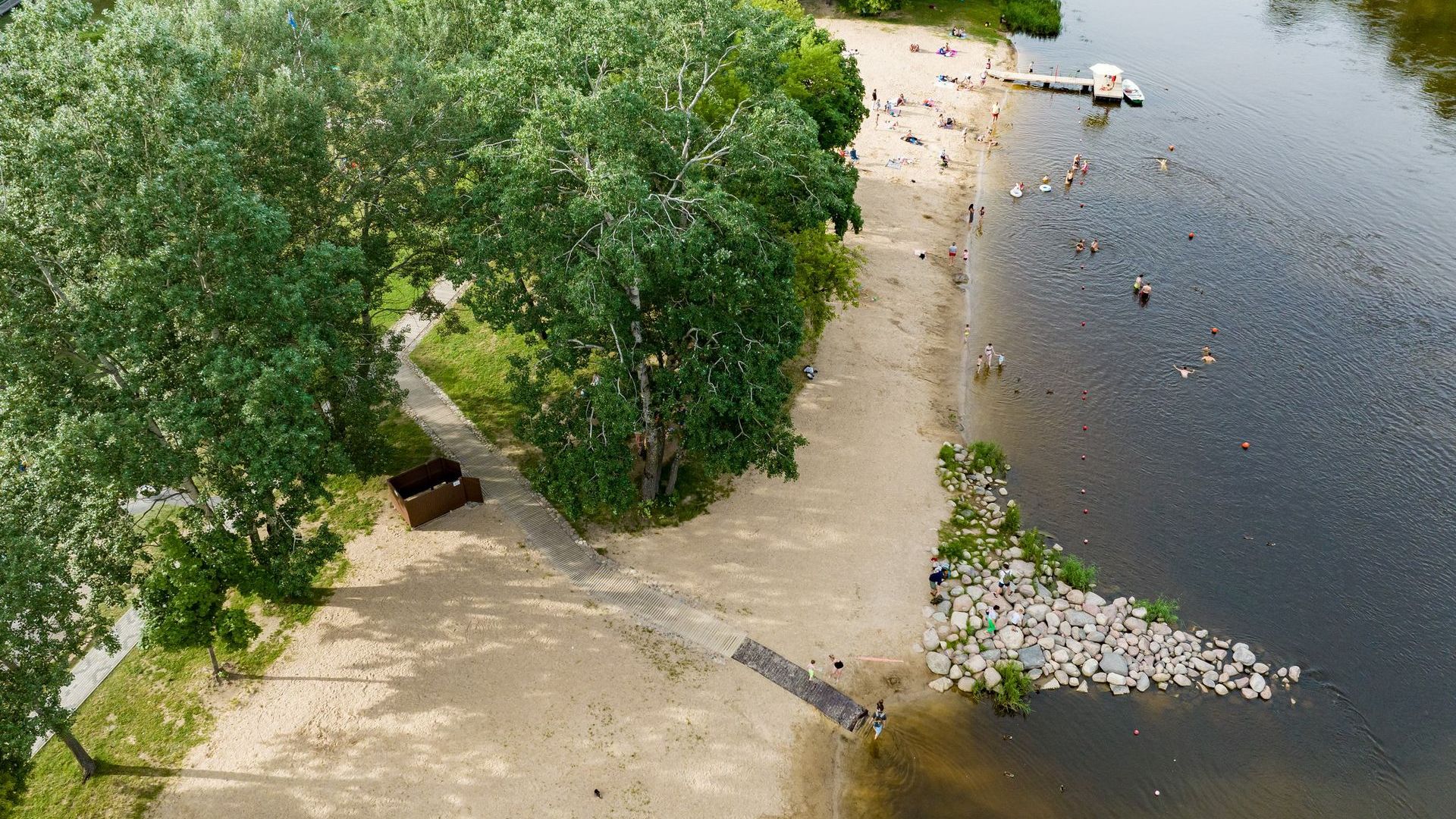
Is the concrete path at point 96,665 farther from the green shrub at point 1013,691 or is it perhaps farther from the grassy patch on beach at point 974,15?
the grassy patch on beach at point 974,15

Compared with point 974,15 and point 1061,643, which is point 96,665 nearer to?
point 1061,643

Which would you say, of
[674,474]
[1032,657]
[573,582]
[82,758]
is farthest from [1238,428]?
[82,758]

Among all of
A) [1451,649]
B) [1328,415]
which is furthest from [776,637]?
[1328,415]

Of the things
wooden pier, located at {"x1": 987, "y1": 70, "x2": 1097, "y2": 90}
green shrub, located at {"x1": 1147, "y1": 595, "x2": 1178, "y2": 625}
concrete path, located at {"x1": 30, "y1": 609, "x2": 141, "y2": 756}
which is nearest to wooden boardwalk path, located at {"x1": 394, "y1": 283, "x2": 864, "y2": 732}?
green shrub, located at {"x1": 1147, "y1": 595, "x2": 1178, "y2": 625}

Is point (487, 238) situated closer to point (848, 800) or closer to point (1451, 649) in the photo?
point (848, 800)

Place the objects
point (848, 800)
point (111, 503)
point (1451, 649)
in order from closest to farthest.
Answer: point (111, 503)
point (848, 800)
point (1451, 649)

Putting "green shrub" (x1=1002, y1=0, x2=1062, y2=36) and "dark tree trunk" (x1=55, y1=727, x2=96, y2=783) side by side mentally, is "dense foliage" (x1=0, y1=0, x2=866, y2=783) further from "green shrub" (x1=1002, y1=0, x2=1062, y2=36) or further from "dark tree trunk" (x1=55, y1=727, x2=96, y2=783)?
"green shrub" (x1=1002, y1=0, x2=1062, y2=36)
